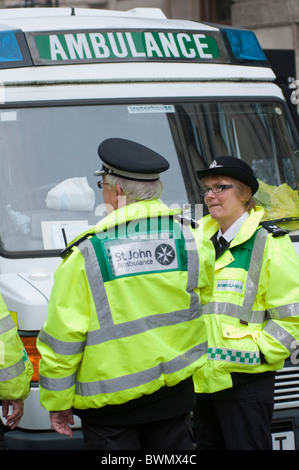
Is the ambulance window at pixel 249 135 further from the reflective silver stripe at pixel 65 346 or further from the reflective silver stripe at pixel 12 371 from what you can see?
the reflective silver stripe at pixel 65 346

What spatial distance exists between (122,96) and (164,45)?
50 centimetres

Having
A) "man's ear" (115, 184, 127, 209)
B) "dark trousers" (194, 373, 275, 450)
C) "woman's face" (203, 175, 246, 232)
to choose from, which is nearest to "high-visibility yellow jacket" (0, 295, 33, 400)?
"man's ear" (115, 184, 127, 209)

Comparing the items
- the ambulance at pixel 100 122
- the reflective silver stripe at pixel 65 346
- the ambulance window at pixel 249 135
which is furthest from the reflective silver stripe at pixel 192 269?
the ambulance window at pixel 249 135

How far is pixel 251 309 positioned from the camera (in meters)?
3.63

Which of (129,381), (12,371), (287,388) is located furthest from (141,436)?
(287,388)

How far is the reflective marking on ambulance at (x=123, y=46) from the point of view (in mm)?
4812

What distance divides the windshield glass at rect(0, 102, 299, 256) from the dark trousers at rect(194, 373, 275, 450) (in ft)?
4.13

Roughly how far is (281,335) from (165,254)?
76 centimetres

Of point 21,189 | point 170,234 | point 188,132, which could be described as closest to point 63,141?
point 21,189

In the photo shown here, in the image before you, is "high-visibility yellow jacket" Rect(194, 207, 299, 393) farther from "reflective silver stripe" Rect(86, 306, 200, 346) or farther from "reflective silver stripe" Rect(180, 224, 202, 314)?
"reflective silver stripe" Rect(86, 306, 200, 346)

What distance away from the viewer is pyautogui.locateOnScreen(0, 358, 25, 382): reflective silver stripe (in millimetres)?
3317

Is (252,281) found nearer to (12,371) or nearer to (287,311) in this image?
(287,311)

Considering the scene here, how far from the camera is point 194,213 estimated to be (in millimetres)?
4719

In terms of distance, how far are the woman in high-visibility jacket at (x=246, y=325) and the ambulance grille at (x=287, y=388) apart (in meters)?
0.48
